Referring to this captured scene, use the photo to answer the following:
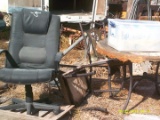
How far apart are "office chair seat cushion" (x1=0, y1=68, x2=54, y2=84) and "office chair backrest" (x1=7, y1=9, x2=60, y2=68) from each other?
1.58 feet

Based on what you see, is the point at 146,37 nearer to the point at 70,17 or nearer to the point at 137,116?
the point at 137,116

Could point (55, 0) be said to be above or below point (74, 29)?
above

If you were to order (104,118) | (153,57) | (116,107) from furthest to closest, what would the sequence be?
(116,107), (104,118), (153,57)

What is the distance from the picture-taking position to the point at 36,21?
384cm

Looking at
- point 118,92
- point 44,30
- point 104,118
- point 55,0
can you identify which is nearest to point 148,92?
point 118,92

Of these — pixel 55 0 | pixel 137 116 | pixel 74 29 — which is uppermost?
pixel 55 0

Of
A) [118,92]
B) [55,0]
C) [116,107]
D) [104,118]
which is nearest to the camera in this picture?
[104,118]

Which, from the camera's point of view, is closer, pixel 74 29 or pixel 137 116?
pixel 137 116

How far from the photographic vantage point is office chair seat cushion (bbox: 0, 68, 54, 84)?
327 centimetres

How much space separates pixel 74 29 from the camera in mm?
7531

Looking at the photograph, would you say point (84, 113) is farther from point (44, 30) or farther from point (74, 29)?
point (74, 29)

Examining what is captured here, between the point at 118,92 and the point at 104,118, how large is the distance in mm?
796

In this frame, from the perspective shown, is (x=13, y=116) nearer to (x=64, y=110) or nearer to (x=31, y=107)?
(x=31, y=107)

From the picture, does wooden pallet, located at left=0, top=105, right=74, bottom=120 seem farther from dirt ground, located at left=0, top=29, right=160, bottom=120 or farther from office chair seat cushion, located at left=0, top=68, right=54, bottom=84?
office chair seat cushion, located at left=0, top=68, right=54, bottom=84
